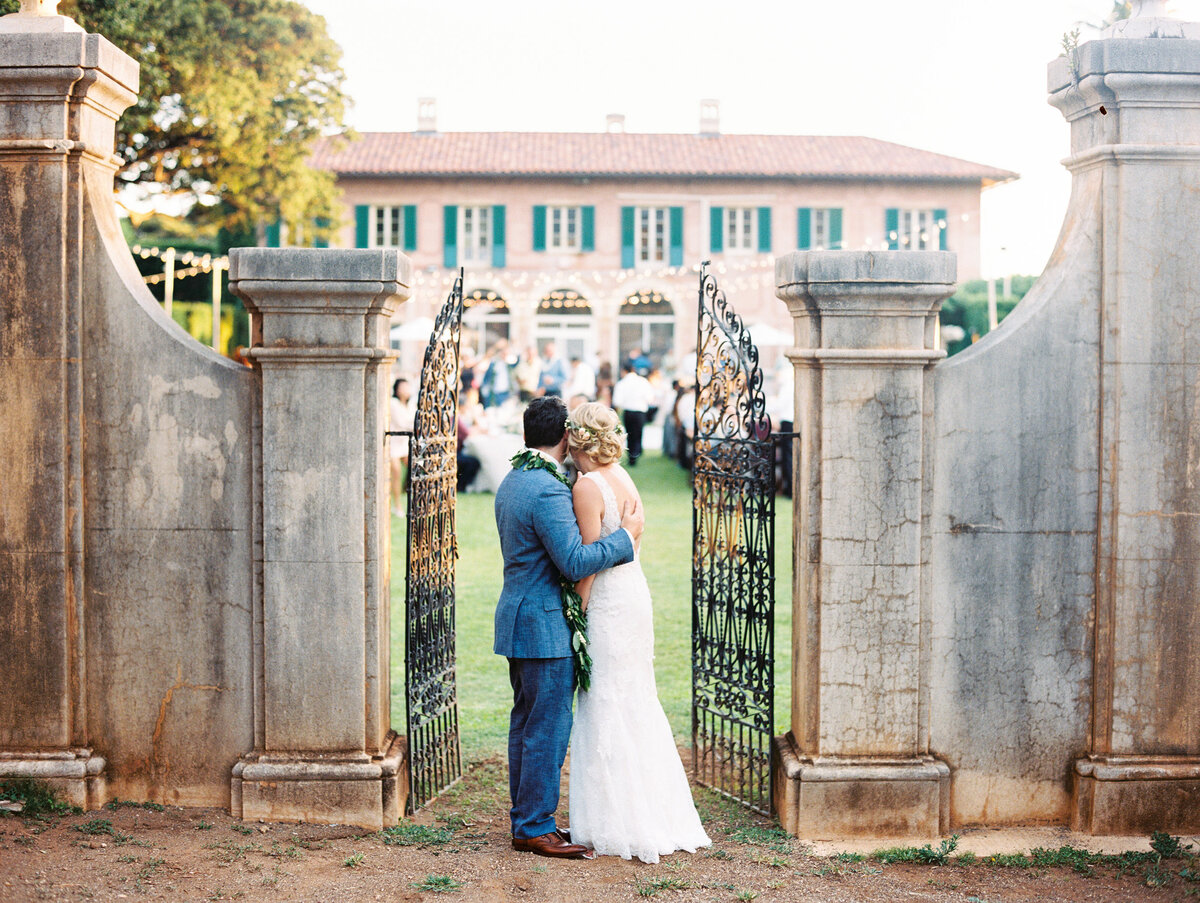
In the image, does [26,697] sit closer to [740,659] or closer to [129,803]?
[129,803]

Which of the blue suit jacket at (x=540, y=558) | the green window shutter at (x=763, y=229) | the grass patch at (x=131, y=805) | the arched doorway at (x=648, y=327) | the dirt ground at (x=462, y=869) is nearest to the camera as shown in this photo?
the dirt ground at (x=462, y=869)

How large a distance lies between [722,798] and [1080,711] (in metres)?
1.46

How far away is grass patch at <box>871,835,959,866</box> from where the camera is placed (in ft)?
13.8

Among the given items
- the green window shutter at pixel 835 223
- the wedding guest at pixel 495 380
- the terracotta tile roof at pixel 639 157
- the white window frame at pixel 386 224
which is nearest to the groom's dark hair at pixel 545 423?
the wedding guest at pixel 495 380

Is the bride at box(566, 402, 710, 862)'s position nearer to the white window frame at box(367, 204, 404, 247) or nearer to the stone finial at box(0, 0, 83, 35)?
the stone finial at box(0, 0, 83, 35)

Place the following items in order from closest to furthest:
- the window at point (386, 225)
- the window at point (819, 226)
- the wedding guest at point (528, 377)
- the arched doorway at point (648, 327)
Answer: the wedding guest at point (528, 377), the window at point (386, 225), the window at point (819, 226), the arched doorway at point (648, 327)

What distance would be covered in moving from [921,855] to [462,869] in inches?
63.8

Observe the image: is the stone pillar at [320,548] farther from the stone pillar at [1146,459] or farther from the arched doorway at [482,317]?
the arched doorway at [482,317]

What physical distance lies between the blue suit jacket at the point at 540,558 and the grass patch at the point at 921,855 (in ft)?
4.42

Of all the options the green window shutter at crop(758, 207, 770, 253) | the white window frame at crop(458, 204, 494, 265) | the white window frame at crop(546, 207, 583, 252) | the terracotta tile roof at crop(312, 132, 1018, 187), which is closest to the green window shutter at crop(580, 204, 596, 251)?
the white window frame at crop(546, 207, 583, 252)

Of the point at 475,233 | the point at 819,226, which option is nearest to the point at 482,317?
the point at 475,233

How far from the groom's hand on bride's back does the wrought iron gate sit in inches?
20.9

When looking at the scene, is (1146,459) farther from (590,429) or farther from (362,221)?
(362,221)

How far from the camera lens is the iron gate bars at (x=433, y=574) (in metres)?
4.65
